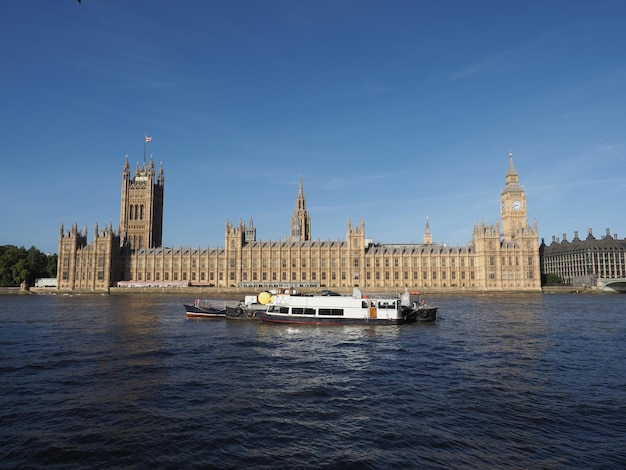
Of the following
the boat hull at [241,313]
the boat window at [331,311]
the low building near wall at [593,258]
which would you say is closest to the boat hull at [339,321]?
the boat window at [331,311]

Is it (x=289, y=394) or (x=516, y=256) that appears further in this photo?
(x=516, y=256)

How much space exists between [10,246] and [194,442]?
5670 inches

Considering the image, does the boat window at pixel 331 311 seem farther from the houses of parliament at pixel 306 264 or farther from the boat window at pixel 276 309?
the houses of parliament at pixel 306 264

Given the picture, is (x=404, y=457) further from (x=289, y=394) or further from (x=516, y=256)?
Result: (x=516, y=256)

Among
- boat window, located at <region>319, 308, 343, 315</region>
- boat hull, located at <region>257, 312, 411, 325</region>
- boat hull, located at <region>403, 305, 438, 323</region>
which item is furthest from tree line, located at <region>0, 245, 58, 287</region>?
boat hull, located at <region>403, 305, 438, 323</region>

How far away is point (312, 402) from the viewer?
20828 mm

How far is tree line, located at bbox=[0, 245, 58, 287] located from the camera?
127 m

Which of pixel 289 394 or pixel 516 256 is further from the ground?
pixel 516 256

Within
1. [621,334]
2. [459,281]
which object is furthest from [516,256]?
[621,334]

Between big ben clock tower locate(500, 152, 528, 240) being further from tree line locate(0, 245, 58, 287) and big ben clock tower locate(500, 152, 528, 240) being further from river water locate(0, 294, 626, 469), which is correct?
tree line locate(0, 245, 58, 287)

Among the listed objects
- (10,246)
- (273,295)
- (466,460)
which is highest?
(10,246)

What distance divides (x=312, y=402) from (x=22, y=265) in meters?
133

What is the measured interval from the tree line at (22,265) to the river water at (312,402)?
103 metres

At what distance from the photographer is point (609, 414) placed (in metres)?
19.2
